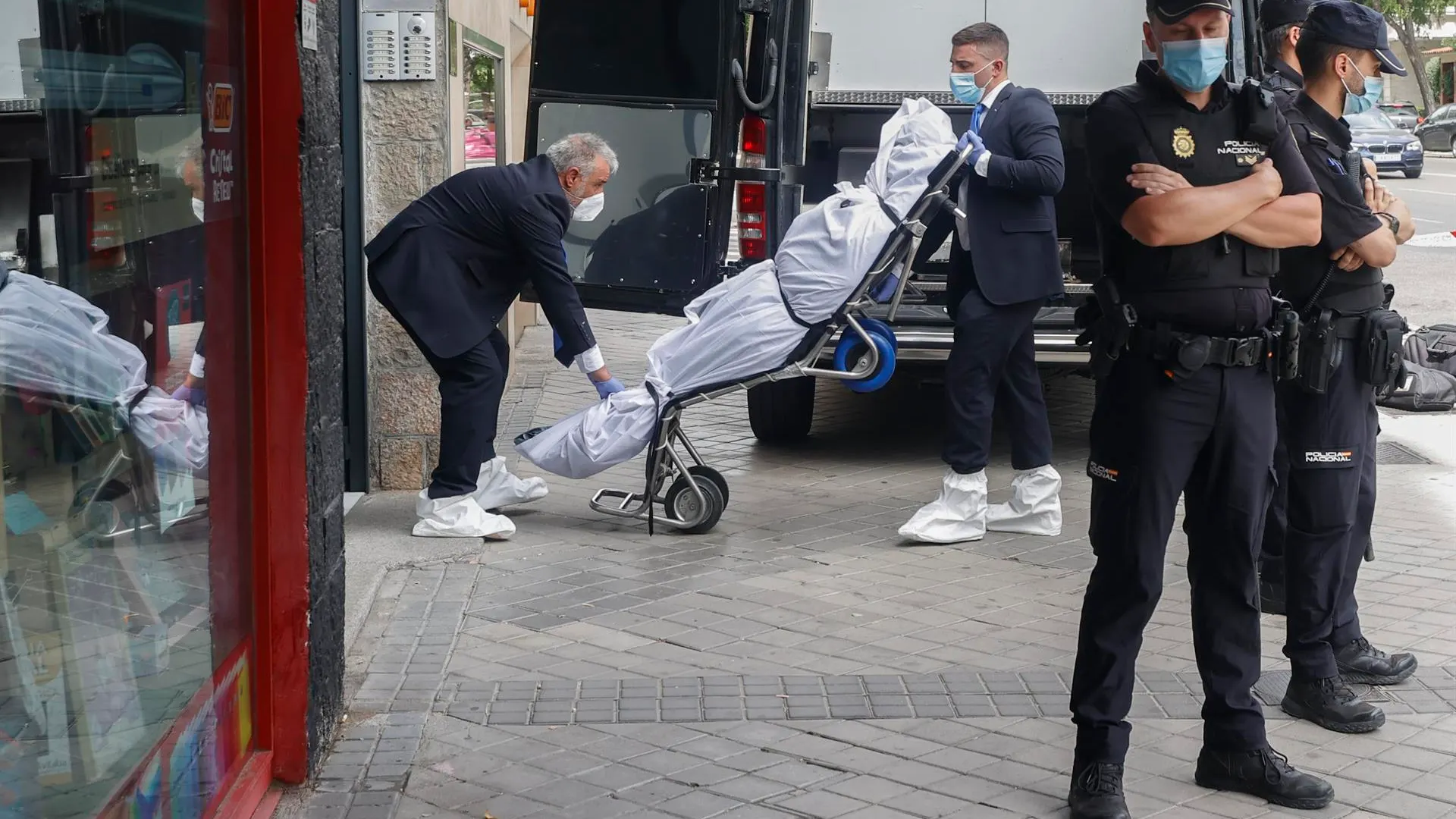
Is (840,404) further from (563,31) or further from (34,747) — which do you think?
(34,747)

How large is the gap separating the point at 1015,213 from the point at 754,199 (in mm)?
1781

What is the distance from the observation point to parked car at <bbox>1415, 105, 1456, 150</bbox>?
42.2 metres

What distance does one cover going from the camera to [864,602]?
5.76 m

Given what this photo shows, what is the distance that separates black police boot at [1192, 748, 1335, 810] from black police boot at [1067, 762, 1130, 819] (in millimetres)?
281

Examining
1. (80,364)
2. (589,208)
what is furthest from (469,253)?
(80,364)

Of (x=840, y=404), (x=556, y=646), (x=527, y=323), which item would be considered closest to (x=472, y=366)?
(x=556, y=646)

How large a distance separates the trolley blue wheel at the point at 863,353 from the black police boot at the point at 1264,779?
268 cm

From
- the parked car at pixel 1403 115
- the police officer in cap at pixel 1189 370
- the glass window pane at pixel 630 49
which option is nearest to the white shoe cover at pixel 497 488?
the glass window pane at pixel 630 49

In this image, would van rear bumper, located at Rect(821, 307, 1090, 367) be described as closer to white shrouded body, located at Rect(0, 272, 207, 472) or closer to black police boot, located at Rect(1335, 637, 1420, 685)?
black police boot, located at Rect(1335, 637, 1420, 685)

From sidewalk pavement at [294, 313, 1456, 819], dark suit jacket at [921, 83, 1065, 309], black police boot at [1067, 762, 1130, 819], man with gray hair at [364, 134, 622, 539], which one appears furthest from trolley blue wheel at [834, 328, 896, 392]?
black police boot at [1067, 762, 1130, 819]

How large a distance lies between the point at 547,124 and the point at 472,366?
2.48 meters

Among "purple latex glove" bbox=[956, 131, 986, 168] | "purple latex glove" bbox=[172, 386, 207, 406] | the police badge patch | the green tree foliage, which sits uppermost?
the green tree foliage

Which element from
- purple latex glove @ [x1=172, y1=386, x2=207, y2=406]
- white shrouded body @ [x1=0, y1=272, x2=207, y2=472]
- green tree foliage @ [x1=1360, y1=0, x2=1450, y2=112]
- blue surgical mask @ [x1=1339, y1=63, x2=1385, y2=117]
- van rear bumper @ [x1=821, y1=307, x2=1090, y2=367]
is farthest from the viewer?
green tree foliage @ [x1=1360, y1=0, x2=1450, y2=112]

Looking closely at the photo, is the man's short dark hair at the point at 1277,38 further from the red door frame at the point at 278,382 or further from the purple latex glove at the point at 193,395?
the purple latex glove at the point at 193,395
